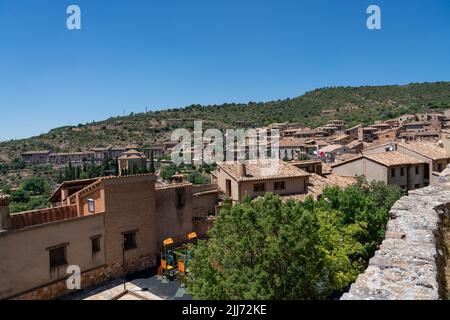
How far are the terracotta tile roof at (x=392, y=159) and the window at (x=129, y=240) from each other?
2570cm

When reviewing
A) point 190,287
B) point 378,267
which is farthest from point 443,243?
point 190,287

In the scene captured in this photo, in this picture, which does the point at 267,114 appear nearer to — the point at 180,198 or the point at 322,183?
the point at 322,183

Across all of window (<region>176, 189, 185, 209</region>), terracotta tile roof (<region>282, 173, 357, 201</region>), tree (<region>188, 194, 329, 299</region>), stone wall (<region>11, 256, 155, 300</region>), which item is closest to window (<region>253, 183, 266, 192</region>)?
terracotta tile roof (<region>282, 173, 357, 201</region>)

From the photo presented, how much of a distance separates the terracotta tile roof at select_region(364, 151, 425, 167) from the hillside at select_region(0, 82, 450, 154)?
222 feet

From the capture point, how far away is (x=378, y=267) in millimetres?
5117

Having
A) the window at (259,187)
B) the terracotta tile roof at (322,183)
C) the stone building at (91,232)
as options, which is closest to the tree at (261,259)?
the stone building at (91,232)

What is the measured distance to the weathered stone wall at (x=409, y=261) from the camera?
4.46 meters

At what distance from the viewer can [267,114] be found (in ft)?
451

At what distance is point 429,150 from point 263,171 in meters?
22.5

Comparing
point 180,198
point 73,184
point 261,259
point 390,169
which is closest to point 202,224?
point 180,198

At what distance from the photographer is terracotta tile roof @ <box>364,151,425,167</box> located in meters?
37.5
